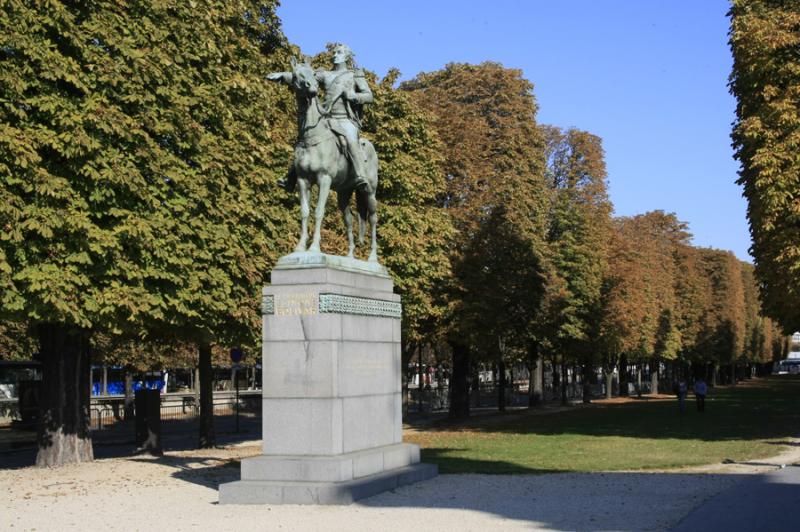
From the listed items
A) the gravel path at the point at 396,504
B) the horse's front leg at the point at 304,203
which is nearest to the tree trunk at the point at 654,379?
the gravel path at the point at 396,504

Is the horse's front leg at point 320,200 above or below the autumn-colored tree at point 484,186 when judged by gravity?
below

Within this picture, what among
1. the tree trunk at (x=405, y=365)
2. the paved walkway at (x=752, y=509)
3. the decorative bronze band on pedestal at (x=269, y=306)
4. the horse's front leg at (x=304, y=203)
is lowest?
the paved walkway at (x=752, y=509)

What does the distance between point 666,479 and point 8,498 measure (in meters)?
12.1

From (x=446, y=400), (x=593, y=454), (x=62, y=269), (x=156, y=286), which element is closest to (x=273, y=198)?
(x=156, y=286)

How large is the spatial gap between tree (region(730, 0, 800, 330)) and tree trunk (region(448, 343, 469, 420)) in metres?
16.3

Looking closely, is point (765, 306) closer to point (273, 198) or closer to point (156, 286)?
point (273, 198)

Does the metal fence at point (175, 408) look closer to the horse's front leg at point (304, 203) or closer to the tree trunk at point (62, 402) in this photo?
the tree trunk at point (62, 402)

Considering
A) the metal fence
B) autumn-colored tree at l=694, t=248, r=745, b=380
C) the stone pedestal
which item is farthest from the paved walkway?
autumn-colored tree at l=694, t=248, r=745, b=380

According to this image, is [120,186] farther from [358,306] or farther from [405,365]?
[405,365]

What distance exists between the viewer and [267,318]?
16.5m

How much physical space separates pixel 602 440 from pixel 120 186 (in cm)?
1690

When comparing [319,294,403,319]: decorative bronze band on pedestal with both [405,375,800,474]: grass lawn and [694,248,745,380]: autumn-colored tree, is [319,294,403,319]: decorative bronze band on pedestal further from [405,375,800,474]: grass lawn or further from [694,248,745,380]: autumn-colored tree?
[694,248,745,380]: autumn-colored tree

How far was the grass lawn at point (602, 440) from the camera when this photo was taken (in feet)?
76.7

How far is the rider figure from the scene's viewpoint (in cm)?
1755
